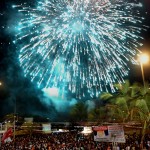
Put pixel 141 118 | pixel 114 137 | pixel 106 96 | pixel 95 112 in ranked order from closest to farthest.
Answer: pixel 114 137 < pixel 141 118 < pixel 106 96 < pixel 95 112

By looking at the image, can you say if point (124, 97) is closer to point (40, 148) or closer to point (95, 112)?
point (40, 148)

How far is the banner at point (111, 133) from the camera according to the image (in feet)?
61.6

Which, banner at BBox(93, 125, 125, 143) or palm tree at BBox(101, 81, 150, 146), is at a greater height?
palm tree at BBox(101, 81, 150, 146)

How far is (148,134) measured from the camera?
94.5 ft

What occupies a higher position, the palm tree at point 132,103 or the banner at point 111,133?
the palm tree at point 132,103

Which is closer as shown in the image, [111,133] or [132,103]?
[111,133]

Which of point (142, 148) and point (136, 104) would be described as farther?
point (136, 104)

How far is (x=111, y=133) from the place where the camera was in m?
19.3

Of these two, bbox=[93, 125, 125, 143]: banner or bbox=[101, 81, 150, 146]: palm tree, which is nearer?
bbox=[93, 125, 125, 143]: banner

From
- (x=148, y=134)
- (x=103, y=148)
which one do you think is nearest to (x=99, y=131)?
(x=103, y=148)

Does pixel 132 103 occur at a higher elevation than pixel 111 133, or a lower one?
higher

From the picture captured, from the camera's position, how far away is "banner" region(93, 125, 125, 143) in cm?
→ 1878

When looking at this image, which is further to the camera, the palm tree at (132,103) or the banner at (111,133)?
the palm tree at (132,103)

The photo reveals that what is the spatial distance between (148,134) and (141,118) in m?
2.55
